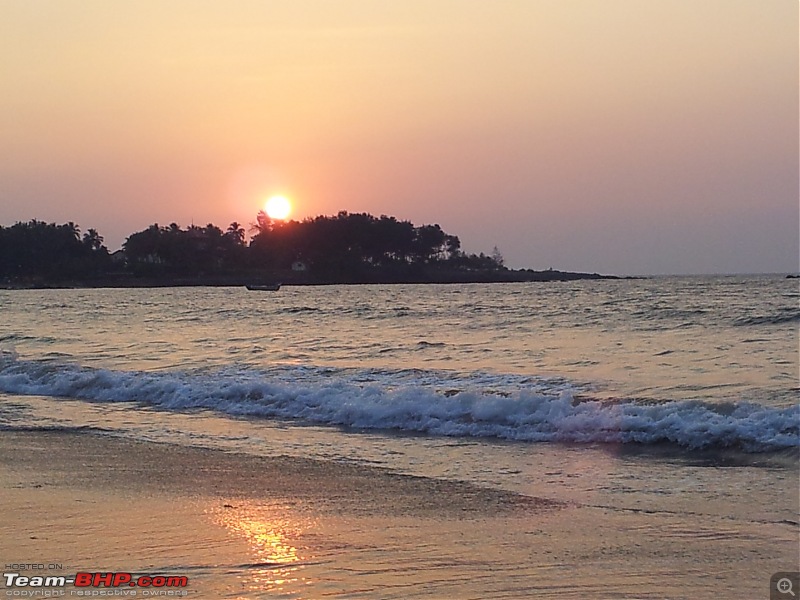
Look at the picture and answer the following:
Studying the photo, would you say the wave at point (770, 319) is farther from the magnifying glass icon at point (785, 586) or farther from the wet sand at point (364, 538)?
the magnifying glass icon at point (785, 586)

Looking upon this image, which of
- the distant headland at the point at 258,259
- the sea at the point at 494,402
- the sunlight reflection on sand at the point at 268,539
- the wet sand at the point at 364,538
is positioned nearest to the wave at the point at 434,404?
the sea at the point at 494,402

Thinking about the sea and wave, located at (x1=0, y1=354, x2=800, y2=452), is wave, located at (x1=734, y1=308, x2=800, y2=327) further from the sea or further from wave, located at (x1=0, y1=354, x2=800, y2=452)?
wave, located at (x1=0, y1=354, x2=800, y2=452)

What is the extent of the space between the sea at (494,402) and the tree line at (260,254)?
112 m

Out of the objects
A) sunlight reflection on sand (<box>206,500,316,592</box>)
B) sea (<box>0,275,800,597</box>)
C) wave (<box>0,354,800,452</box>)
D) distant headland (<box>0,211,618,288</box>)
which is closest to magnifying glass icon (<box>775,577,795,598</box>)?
sea (<box>0,275,800,597</box>)

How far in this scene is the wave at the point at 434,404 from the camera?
12242 millimetres

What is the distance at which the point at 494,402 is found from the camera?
14.5 metres

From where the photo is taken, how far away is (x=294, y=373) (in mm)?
21031

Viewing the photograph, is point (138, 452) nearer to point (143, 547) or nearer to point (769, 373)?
point (143, 547)

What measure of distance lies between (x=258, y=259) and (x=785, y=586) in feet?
475

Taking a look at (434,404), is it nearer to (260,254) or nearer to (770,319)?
(770,319)

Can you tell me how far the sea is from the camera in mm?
10195

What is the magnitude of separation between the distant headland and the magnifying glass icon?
133172 mm

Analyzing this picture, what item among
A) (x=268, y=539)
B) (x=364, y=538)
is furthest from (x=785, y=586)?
(x=268, y=539)

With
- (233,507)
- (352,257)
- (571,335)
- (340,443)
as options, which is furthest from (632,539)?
(352,257)
